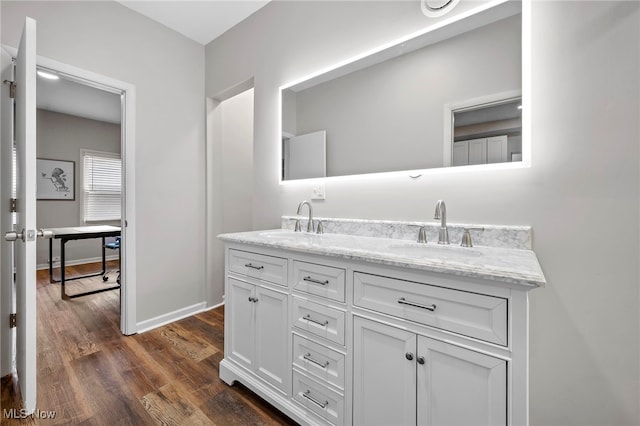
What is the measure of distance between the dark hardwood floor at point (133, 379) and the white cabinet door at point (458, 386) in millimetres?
792

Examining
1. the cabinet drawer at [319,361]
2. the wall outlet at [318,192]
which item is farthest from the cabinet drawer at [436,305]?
the wall outlet at [318,192]

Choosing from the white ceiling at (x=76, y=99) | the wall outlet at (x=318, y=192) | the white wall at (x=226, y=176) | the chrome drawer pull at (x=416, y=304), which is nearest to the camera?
the chrome drawer pull at (x=416, y=304)

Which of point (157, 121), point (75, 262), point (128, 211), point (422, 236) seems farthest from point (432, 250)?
point (75, 262)

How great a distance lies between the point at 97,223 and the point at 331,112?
533cm

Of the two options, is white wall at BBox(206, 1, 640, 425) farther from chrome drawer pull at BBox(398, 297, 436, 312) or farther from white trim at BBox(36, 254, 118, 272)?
white trim at BBox(36, 254, 118, 272)

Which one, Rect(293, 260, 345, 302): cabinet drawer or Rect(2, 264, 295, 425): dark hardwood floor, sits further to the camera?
Rect(2, 264, 295, 425): dark hardwood floor

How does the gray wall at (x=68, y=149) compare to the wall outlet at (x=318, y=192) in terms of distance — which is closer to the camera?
the wall outlet at (x=318, y=192)

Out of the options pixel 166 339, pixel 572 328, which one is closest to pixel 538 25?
pixel 572 328

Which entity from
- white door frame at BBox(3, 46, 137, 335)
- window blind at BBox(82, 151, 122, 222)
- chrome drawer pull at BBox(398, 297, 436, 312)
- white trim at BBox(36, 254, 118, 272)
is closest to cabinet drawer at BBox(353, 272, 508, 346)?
chrome drawer pull at BBox(398, 297, 436, 312)

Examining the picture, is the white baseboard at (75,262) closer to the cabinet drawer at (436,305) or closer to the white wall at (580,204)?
the cabinet drawer at (436,305)

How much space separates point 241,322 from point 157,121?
1892 millimetres

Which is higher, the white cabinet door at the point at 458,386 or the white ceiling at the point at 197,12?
the white ceiling at the point at 197,12

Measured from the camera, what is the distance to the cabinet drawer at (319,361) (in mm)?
1126

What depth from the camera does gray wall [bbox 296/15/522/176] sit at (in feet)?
4.10
